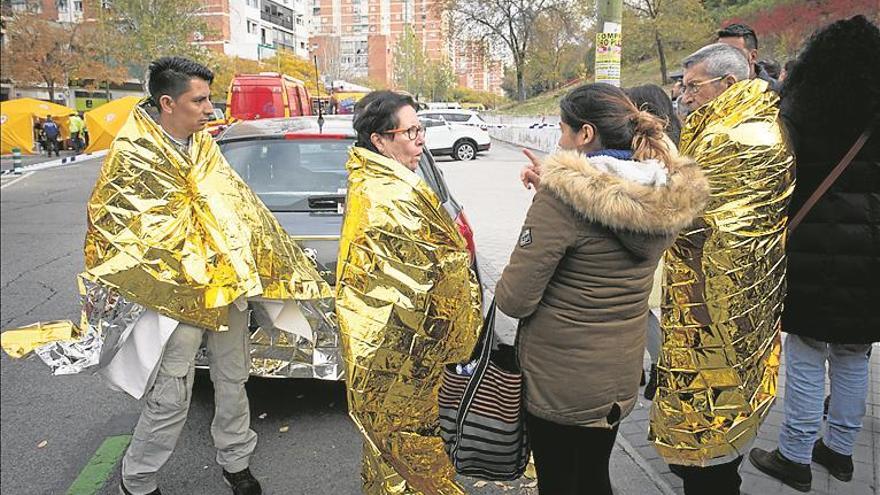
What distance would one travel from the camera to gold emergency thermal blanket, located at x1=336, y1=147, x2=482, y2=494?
6.70 feet

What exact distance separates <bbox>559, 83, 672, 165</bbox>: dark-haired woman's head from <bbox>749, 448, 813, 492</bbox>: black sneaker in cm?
180

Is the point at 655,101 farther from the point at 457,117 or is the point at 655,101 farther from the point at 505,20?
the point at 505,20

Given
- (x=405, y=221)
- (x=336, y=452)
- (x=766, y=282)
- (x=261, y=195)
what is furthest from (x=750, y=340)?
(x=261, y=195)

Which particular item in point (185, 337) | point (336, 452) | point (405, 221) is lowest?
point (336, 452)

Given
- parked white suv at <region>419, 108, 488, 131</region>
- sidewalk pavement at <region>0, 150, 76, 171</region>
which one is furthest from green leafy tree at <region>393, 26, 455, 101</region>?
parked white suv at <region>419, 108, 488, 131</region>

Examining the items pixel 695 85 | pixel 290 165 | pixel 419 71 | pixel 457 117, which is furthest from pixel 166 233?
pixel 419 71

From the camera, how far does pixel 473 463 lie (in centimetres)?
205

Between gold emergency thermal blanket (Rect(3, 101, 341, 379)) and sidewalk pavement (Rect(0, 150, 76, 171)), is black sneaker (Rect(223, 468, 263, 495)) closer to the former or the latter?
gold emergency thermal blanket (Rect(3, 101, 341, 379))

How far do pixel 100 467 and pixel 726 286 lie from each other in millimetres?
2929

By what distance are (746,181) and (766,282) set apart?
39cm

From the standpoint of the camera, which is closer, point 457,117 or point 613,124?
point 613,124

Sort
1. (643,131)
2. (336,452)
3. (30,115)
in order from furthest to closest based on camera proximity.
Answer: (30,115), (336,452), (643,131)

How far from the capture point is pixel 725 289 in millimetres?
2219

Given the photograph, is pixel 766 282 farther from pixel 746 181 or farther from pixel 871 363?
pixel 871 363
